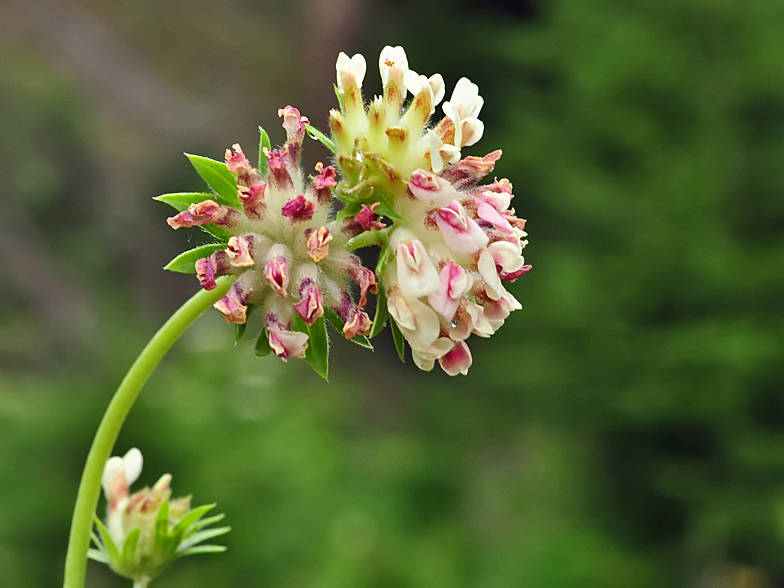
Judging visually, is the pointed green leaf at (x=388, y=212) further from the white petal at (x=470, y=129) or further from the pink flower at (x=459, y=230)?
the white petal at (x=470, y=129)

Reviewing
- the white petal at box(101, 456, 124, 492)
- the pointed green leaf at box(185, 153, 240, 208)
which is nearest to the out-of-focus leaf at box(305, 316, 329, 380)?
the pointed green leaf at box(185, 153, 240, 208)

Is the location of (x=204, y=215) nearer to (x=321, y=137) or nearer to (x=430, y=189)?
(x=321, y=137)

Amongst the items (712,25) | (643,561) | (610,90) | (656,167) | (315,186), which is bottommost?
(315,186)

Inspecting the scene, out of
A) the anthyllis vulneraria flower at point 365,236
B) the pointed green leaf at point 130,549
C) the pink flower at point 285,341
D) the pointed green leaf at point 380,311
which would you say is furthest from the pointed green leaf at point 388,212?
the pointed green leaf at point 130,549

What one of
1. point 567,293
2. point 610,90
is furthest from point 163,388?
point 610,90

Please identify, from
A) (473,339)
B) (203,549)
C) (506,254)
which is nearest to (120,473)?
(203,549)

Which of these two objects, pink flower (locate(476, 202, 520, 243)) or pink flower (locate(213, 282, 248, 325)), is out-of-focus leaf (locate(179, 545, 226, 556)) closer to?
pink flower (locate(213, 282, 248, 325))

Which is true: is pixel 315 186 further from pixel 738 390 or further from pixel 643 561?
pixel 643 561
